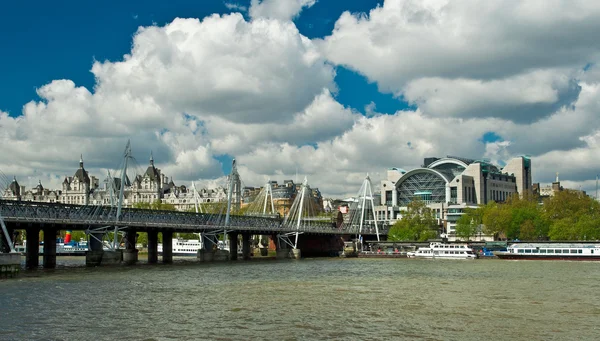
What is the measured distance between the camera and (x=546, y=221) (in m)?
166

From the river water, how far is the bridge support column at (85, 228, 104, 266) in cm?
2539

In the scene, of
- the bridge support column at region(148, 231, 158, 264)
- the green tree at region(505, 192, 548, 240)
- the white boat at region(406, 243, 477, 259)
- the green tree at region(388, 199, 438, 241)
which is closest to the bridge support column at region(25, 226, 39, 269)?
the bridge support column at region(148, 231, 158, 264)

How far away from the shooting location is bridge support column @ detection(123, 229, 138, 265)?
111 meters

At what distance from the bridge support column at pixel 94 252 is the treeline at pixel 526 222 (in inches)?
3777

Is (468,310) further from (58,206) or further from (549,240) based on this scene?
(549,240)

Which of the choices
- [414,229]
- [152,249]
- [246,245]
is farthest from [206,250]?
[414,229]

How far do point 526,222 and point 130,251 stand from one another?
93.5 m

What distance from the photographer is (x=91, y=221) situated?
325ft

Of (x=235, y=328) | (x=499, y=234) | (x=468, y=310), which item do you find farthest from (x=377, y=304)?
(x=499, y=234)

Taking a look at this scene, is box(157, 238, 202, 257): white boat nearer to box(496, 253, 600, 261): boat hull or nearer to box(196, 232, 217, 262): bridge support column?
box(196, 232, 217, 262): bridge support column

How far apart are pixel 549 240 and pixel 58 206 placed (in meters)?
104

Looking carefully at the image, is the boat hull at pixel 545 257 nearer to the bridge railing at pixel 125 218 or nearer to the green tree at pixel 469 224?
the bridge railing at pixel 125 218

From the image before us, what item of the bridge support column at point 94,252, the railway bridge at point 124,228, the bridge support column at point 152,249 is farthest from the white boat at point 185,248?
the bridge support column at point 94,252

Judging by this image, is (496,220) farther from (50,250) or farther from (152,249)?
(50,250)
